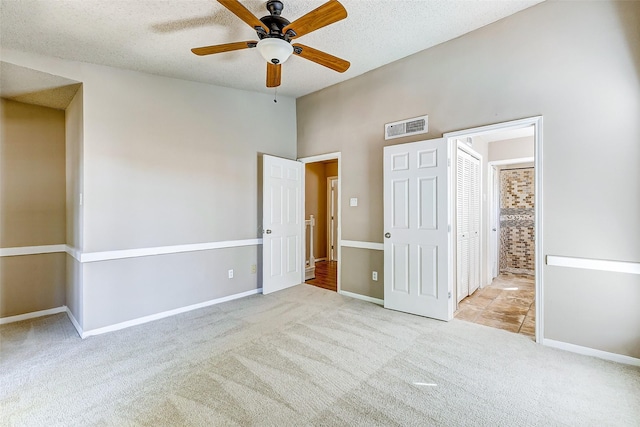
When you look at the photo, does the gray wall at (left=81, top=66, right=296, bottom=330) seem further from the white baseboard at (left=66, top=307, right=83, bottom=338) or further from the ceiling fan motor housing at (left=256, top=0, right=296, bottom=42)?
the ceiling fan motor housing at (left=256, top=0, right=296, bottom=42)

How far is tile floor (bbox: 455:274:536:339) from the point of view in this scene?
3.12m

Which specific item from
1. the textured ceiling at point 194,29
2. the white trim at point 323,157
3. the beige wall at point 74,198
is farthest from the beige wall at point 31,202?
the white trim at point 323,157

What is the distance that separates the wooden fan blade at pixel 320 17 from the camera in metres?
1.82

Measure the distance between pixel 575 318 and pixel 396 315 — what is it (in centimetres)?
159

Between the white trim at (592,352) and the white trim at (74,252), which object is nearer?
the white trim at (592,352)

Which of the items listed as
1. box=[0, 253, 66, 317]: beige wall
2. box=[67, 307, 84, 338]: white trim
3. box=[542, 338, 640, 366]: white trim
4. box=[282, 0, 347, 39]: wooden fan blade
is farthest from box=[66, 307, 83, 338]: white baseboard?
box=[542, 338, 640, 366]: white trim

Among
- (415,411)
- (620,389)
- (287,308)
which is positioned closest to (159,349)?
(287,308)

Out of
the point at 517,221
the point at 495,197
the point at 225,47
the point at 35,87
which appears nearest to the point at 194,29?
the point at 225,47

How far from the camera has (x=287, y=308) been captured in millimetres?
3572

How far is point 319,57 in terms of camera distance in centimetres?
243

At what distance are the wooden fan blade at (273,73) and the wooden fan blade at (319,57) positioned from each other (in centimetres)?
24

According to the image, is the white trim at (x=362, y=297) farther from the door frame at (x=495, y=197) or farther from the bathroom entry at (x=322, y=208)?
the door frame at (x=495, y=197)

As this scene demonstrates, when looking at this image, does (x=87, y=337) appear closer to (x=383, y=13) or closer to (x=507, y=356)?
(x=507, y=356)

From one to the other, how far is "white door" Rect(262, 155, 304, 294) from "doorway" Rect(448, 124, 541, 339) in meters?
2.41
